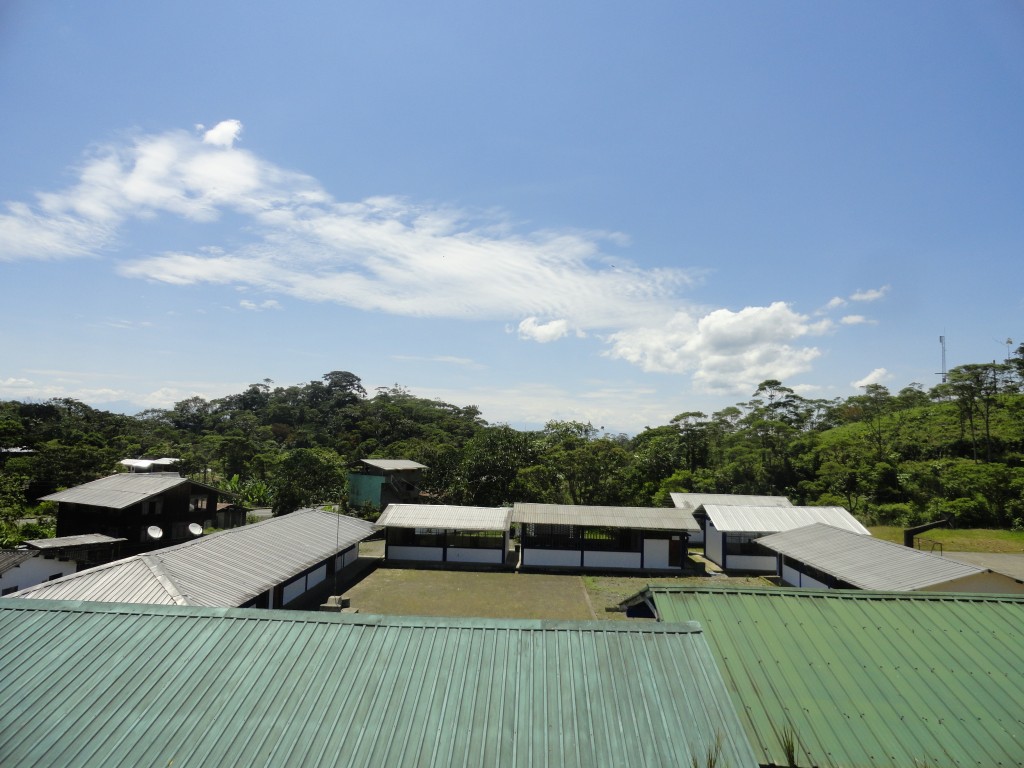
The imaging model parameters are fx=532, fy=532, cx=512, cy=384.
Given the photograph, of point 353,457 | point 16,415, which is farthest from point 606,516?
point 16,415

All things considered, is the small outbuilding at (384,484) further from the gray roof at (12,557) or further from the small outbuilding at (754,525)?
the small outbuilding at (754,525)

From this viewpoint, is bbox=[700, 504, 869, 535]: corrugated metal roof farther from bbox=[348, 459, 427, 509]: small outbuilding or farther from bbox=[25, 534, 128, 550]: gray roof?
bbox=[25, 534, 128, 550]: gray roof

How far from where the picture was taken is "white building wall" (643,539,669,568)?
23344mm

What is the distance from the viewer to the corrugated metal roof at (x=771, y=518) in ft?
73.4

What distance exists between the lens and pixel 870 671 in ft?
20.0

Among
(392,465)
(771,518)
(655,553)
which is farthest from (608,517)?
(392,465)

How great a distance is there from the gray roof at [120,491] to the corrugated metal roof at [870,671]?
27.0m

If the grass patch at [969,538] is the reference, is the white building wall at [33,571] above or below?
below

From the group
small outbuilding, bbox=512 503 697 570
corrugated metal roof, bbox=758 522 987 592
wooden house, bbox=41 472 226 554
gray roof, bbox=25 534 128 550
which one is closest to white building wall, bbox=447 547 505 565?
small outbuilding, bbox=512 503 697 570

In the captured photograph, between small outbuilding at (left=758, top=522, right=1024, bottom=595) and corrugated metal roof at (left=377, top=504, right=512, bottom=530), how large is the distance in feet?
36.3

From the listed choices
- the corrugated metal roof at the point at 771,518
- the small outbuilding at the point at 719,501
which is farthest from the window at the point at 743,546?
the small outbuilding at the point at 719,501

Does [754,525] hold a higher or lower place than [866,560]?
lower

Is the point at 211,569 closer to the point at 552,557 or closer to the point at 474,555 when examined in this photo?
the point at 474,555

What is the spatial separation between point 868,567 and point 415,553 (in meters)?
17.2
